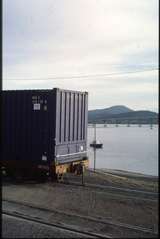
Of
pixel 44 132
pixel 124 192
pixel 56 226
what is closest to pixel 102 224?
pixel 56 226

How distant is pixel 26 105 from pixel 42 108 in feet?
2.43

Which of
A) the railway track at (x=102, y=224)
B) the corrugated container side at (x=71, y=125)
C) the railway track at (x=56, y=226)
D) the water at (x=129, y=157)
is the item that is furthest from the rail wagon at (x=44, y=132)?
the water at (x=129, y=157)

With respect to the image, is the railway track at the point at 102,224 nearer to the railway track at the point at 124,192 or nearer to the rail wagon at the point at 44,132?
the railway track at the point at 124,192

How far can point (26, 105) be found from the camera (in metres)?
14.1

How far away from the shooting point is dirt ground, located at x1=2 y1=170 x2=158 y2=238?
30.2 ft

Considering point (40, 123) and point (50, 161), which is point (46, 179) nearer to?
point (50, 161)

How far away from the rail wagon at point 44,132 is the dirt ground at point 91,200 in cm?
76

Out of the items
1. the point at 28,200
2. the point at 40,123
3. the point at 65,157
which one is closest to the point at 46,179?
the point at 65,157

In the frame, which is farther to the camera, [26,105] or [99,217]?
[26,105]

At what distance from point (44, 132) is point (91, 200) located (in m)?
3.63

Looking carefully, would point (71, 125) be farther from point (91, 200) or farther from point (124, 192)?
point (91, 200)

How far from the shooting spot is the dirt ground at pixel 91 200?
30.2 feet

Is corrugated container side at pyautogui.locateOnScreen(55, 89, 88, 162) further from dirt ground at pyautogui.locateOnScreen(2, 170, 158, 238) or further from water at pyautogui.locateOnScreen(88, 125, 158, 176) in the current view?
water at pyautogui.locateOnScreen(88, 125, 158, 176)

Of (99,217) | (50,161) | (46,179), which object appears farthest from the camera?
(46,179)
